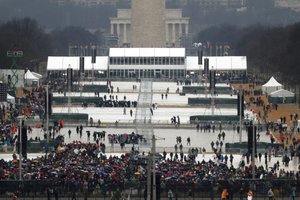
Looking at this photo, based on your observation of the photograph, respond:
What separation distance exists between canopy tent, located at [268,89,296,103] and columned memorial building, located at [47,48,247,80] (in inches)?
946

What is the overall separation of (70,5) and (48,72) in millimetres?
68090

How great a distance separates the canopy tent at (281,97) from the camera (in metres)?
77.9

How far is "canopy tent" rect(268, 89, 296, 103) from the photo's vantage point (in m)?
77.9

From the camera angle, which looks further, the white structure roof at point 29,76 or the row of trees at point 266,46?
the white structure roof at point 29,76

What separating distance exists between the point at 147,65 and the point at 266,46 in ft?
33.6

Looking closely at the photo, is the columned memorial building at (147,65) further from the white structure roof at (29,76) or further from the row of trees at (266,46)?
the white structure roof at (29,76)

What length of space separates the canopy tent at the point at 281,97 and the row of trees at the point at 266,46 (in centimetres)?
614

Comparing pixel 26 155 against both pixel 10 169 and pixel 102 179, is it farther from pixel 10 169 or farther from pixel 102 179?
pixel 102 179

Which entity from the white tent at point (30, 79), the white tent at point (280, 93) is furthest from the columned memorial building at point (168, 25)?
the white tent at point (280, 93)

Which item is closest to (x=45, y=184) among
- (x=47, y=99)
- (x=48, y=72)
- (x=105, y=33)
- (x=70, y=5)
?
(x=47, y=99)

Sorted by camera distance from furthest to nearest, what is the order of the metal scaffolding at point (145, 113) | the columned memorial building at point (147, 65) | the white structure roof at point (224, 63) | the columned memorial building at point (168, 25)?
the columned memorial building at point (168, 25) → the white structure roof at point (224, 63) → the columned memorial building at point (147, 65) → the metal scaffolding at point (145, 113)

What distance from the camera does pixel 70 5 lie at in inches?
6737

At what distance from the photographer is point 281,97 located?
78.0 meters

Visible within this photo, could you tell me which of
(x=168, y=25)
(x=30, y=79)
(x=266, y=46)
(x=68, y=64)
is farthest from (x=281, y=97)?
(x=168, y=25)
